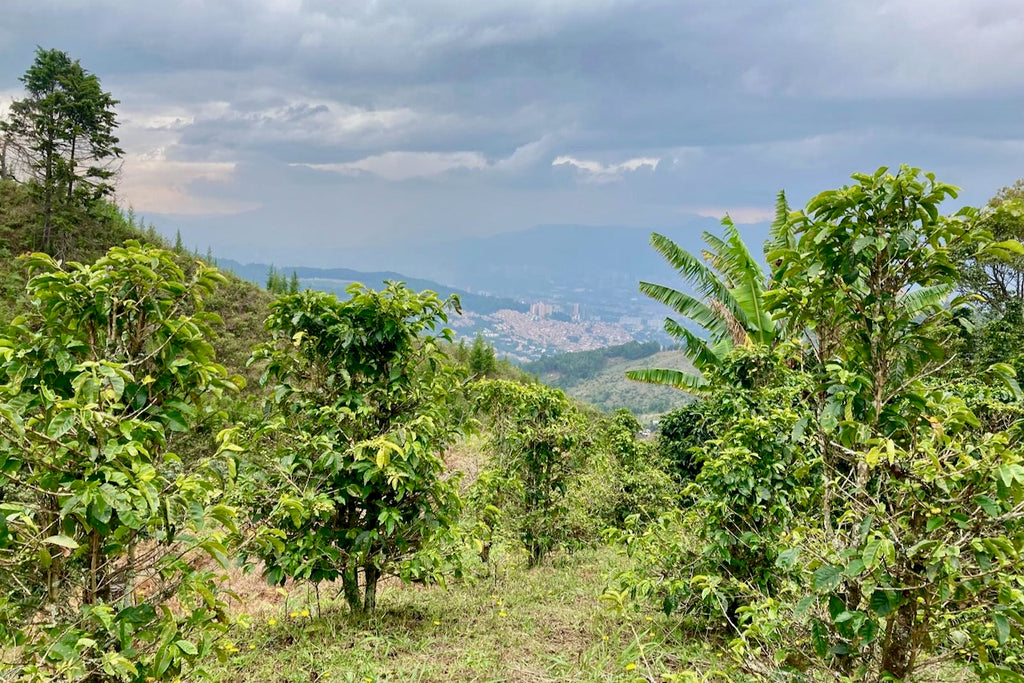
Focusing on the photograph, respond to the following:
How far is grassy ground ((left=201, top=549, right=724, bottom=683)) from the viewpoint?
378 centimetres

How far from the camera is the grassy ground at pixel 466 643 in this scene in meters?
3.78

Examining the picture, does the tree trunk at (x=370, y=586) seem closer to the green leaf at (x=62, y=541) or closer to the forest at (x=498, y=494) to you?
the forest at (x=498, y=494)

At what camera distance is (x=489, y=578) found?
6.28 meters

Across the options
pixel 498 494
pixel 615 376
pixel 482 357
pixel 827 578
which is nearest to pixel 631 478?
pixel 498 494

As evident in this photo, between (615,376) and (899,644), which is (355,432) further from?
(615,376)

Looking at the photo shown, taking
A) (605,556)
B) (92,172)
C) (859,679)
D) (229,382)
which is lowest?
(605,556)

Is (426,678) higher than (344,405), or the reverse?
(344,405)

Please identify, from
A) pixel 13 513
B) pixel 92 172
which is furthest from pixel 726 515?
pixel 92 172

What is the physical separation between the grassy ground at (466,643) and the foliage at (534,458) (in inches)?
58.4

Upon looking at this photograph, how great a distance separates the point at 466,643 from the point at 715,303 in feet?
34.2

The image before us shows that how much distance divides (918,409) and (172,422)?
331 centimetres

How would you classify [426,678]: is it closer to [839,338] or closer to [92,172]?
[839,338]

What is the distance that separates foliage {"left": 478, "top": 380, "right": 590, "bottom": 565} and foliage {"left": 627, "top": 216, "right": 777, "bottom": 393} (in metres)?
5.31

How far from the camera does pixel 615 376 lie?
10550 centimetres
